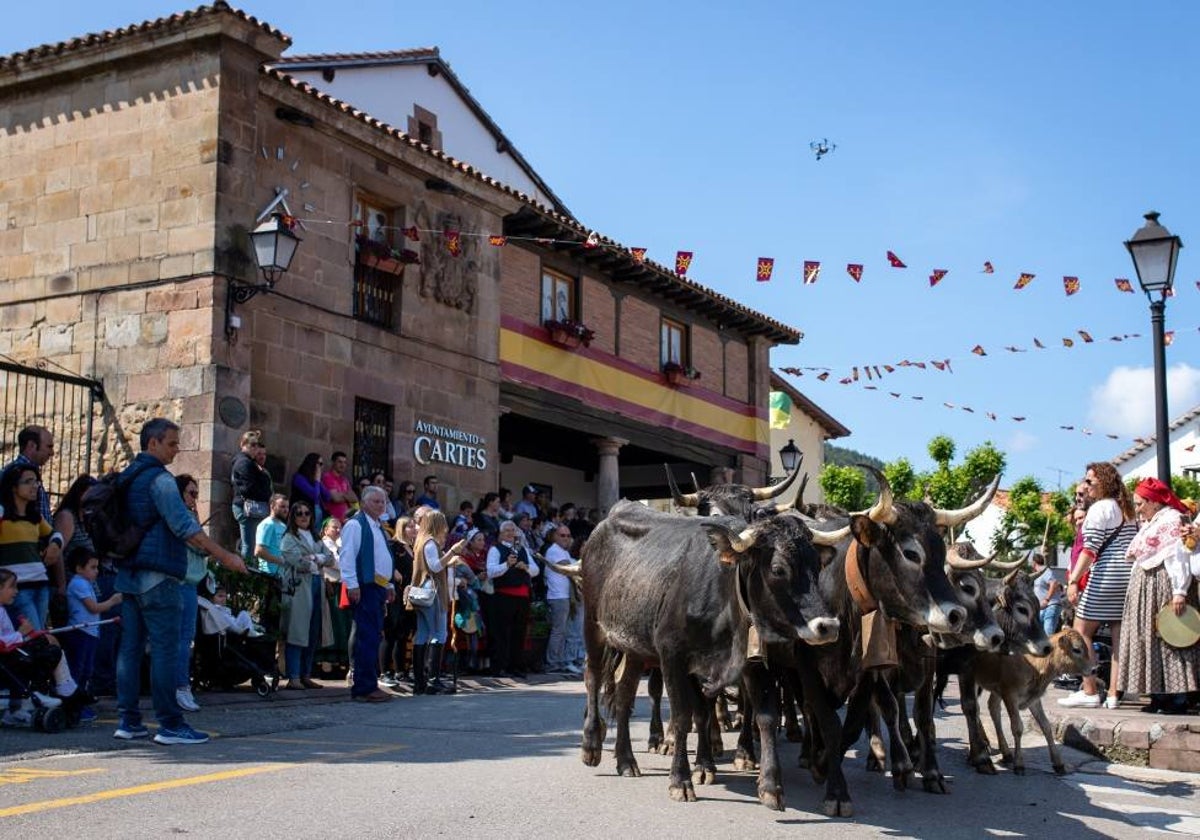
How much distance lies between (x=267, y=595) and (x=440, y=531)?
1.73 meters

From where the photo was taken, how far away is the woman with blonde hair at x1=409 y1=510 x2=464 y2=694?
12.2 m

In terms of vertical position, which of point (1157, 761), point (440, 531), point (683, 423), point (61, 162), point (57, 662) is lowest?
point (1157, 761)

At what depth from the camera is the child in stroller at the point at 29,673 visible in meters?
8.39

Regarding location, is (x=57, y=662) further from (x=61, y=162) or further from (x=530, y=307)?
(x=530, y=307)

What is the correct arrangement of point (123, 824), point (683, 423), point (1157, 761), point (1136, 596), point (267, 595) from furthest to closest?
point (683, 423), point (267, 595), point (1136, 596), point (1157, 761), point (123, 824)

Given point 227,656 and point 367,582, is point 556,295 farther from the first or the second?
point 227,656

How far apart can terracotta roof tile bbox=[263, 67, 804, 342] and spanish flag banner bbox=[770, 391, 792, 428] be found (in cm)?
714

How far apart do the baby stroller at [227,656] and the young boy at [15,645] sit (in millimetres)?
2322

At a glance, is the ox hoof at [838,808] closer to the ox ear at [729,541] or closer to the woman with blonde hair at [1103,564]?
the ox ear at [729,541]

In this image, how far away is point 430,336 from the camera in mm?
18625

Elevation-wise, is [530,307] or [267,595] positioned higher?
[530,307]

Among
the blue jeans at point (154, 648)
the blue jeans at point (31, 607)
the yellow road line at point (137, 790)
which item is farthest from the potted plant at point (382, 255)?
the yellow road line at point (137, 790)

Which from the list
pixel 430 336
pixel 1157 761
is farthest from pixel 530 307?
pixel 1157 761

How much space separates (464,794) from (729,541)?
1.84 meters
